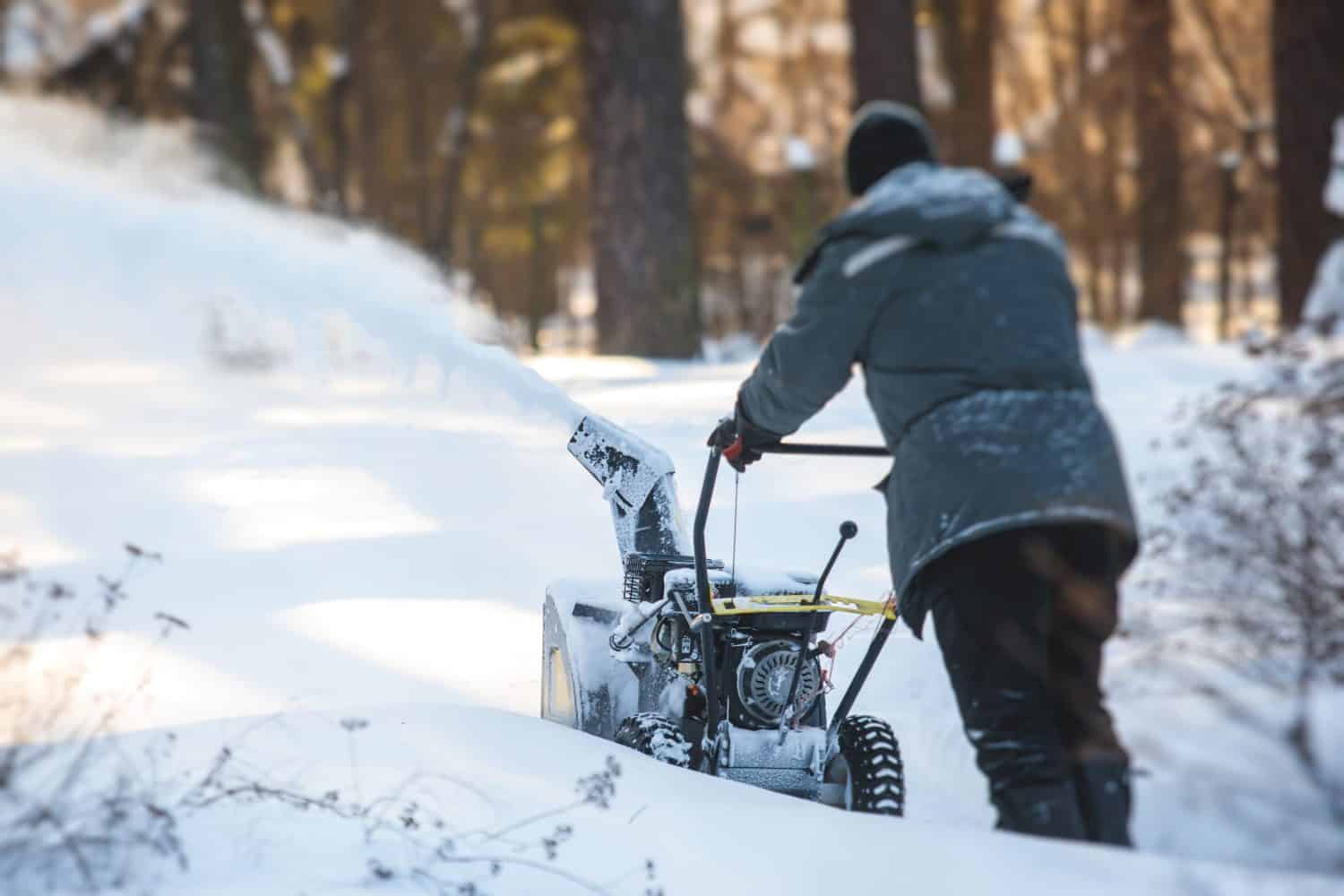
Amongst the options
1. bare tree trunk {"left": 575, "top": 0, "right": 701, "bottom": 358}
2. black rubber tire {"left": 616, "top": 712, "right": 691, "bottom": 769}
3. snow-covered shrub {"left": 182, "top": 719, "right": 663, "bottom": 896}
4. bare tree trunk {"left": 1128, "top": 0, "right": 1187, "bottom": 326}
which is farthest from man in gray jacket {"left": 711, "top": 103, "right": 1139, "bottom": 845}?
bare tree trunk {"left": 1128, "top": 0, "right": 1187, "bottom": 326}

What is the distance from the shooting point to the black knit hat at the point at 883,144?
341 cm

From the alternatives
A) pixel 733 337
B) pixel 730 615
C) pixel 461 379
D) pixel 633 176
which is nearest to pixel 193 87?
pixel 733 337

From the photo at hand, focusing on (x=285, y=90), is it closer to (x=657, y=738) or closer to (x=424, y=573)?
(x=424, y=573)

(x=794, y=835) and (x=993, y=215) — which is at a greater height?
(x=993, y=215)

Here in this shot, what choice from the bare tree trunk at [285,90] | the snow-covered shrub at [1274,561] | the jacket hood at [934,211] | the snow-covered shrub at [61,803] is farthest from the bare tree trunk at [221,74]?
the jacket hood at [934,211]

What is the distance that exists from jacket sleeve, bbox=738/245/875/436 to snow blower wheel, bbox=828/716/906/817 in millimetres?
964

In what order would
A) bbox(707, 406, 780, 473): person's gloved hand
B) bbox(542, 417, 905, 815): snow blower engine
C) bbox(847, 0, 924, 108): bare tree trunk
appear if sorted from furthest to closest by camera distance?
bbox(847, 0, 924, 108): bare tree trunk → bbox(542, 417, 905, 815): snow blower engine → bbox(707, 406, 780, 473): person's gloved hand

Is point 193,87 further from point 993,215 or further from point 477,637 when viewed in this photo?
point 993,215

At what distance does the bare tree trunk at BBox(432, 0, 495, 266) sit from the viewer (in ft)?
65.7

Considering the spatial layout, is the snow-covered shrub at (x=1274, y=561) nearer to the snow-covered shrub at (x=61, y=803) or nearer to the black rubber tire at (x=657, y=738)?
the black rubber tire at (x=657, y=738)

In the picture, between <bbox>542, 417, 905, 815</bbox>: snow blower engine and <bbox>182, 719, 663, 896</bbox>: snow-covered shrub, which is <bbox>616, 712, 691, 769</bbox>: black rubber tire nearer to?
<bbox>542, 417, 905, 815</bbox>: snow blower engine

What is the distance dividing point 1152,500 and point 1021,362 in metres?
1.47

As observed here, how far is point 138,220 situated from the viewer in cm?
518

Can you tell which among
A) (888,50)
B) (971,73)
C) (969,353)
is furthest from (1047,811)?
(971,73)
